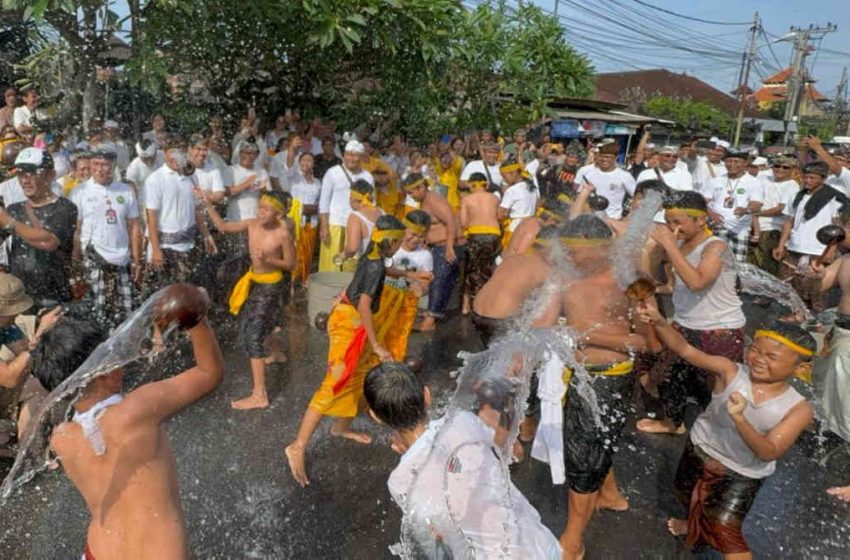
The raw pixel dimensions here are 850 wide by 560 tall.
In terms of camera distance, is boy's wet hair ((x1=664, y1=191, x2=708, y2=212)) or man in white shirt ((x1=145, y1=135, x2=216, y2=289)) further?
man in white shirt ((x1=145, y1=135, x2=216, y2=289))

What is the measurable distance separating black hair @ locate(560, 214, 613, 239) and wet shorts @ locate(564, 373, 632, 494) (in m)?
0.69

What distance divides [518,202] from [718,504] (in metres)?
4.89

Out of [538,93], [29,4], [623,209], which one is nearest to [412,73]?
[538,93]

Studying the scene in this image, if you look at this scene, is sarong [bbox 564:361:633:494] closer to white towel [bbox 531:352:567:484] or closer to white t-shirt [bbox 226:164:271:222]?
white towel [bbox 531:352:567:484]

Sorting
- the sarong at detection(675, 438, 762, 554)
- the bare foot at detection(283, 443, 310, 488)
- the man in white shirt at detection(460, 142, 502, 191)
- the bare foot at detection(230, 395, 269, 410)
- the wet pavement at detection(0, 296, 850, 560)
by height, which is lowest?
the wet pavement at detection(0, 296, 850, 560)

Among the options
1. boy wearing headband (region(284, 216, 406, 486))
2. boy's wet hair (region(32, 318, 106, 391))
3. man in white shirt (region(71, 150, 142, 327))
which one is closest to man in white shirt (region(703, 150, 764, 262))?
boy wearing headband (region(284, 216, 406, 486))

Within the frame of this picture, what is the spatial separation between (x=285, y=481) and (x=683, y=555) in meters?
2.21

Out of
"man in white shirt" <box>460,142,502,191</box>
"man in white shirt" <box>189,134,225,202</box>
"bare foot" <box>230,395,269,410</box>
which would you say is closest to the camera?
"bare foot" <box>230,395,269,410</box>

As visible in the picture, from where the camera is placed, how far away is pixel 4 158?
604 cm

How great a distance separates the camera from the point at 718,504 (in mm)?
3061

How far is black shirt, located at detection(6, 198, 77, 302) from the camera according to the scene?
4895 millimetres

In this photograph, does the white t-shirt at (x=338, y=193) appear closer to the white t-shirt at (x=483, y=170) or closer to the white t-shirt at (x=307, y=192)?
the white t-shirt at (x=307, y=192)

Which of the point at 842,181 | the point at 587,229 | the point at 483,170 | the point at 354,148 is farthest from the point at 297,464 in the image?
the point at 842,181

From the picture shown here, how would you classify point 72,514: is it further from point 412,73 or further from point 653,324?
point 412,73
